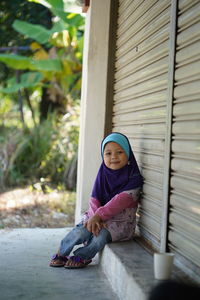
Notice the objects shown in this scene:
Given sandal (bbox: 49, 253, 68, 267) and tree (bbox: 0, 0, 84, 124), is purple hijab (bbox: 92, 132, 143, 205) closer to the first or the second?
sandal (bbox: 49, 253, 68, 267)

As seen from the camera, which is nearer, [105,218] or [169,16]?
[169,16]

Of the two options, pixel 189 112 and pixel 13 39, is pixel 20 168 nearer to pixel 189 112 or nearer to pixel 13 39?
pixel 13 39

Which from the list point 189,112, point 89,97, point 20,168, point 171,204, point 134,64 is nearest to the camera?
point 189,112

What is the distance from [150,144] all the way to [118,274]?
1101 mm

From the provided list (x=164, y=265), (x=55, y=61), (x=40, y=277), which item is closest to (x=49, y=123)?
(x=55, y=61)

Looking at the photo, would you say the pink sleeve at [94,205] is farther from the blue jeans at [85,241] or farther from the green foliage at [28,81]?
the green foliage at [28,81]

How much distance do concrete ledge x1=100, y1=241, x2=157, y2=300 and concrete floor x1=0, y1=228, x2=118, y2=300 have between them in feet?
0.38

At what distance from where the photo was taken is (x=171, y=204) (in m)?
3.60

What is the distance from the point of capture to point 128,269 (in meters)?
3.52

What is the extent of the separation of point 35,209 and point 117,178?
4.15 meters

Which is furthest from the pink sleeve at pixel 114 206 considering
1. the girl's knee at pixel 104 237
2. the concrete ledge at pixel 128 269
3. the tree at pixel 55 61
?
the tree at pixel 55 61

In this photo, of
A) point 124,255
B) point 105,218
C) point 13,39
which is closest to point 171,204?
point 124,255

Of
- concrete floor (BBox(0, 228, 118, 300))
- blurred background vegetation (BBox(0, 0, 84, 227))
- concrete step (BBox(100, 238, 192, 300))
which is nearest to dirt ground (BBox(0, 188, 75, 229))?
blurred background vegetation (BBox(0, 0, 84, 227))

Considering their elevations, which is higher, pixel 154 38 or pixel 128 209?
pixel 154 38
